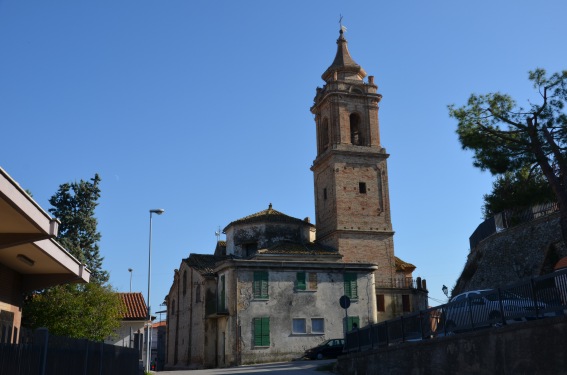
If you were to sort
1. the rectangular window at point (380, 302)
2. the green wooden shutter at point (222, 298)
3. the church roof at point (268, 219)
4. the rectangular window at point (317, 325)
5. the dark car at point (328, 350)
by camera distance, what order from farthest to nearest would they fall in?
the church roof at point (268, 219) → the rectangular window at point (380, 302) → the green wooden shutter at point (222, 298) → the rectangular window at point (317, 325) → the dark car at point (328, 350)

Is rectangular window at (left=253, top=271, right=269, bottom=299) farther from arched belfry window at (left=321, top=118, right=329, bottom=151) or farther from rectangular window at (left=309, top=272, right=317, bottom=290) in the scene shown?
arched belfry window at (left=321, top=118, right=329, bottom=151)

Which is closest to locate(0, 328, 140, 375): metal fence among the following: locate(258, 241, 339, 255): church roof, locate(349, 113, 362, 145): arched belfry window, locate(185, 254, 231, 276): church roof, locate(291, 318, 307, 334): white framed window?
locate(291, 318, 307, 334): white framed window

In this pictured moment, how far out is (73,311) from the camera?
25.6m

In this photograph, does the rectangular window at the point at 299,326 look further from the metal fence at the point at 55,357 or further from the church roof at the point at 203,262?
the metal fence at the point at 55,357

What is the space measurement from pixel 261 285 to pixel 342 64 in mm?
21295

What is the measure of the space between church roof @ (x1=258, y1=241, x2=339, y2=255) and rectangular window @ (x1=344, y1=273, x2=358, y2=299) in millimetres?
3787

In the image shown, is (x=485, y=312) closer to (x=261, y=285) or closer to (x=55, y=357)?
(x=55, y=357)

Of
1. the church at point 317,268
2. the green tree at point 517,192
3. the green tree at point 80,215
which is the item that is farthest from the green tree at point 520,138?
the green tree at point 80,215

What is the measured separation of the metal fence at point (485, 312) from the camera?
41.2ft

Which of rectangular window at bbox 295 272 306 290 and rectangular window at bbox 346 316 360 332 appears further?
rectangular window at bbox 346 316 360 332

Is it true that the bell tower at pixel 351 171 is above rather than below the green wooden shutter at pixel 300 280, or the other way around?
above

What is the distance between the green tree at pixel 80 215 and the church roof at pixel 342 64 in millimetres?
20193

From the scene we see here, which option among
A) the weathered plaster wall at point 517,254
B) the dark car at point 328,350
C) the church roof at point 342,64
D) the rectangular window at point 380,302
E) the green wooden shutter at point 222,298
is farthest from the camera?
the church roof at point 342,64

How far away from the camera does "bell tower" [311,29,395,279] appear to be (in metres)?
43.0
